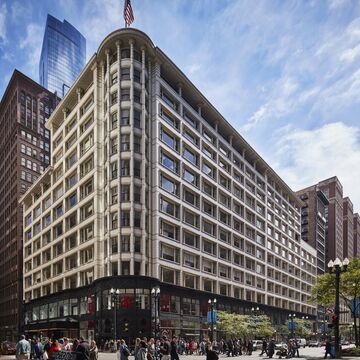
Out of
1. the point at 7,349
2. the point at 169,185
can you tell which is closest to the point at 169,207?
the point at 169,185

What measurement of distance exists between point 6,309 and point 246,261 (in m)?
77.1

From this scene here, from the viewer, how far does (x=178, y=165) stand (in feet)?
220

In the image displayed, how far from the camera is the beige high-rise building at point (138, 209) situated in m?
56.7

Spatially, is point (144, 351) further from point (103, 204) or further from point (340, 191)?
point (340, 191)

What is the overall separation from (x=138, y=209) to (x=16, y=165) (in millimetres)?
76113

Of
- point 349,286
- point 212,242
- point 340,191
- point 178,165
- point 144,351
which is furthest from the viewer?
point 340,191

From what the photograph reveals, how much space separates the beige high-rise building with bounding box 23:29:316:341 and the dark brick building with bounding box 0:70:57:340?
30.0m

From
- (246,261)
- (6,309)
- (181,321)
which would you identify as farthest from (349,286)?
(6,309)

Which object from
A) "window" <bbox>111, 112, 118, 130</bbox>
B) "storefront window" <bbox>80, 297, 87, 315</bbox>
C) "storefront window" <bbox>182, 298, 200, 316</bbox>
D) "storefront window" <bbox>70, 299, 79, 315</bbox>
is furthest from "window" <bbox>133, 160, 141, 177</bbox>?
"storefront window" <bbox>70, 299, 79, 315</bbox>

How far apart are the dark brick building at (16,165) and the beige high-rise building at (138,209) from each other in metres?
30.0

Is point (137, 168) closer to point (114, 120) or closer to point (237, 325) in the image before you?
point (114, 120)

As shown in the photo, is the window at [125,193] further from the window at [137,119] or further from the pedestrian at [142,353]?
the pedestrian at [142,353]

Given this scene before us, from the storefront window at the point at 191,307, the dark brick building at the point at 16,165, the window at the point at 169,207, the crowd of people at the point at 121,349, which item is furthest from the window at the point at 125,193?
the dark brick building at the point at 16,165

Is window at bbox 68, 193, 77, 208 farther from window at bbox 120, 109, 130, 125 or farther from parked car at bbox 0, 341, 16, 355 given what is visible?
parked car at bbox 0, 341, 16, 355
